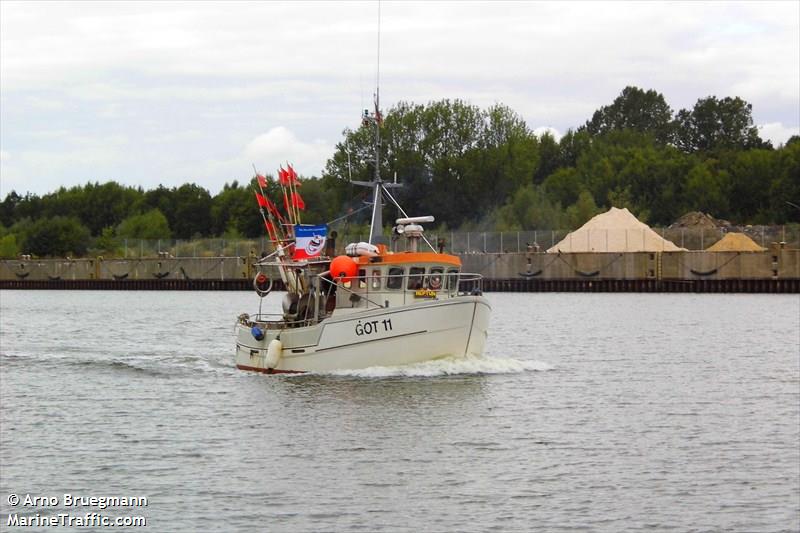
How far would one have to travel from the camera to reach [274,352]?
1647 inches

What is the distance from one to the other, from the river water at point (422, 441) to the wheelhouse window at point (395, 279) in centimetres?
251

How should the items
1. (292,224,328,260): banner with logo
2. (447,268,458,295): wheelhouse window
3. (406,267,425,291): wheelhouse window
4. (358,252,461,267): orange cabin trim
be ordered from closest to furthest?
(358,252,461,267): orange cabin trim, (406,267,425,291): wheelhouse window, (447,268,458,295): wheelhouse window, (292,224,328,260): banner with logo

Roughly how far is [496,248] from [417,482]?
9950 centimetres

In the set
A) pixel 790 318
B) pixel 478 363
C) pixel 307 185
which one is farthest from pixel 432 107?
pixel 478 363

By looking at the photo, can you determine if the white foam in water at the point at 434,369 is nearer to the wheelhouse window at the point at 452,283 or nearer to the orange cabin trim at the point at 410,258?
the wheelhouse window at the point at 452,283

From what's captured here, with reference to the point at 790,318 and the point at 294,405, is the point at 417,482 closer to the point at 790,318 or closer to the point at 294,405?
the point at 294,405

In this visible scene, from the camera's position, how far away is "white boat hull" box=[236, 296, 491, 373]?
39.5m

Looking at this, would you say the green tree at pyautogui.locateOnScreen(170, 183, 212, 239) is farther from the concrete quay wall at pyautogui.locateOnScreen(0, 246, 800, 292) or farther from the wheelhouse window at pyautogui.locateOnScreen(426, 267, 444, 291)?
the wheelhouse window at pyautogui.locateOnScreen(426, 267, 444, 291)

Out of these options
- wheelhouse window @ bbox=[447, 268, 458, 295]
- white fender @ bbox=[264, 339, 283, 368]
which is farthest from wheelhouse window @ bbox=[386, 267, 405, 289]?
white fender @ bbox=[264, 339, 283, 368]

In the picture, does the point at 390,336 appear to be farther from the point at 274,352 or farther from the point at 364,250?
the point at 274,352

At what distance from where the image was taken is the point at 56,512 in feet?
81.7

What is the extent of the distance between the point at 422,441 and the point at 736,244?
9142 centimetres

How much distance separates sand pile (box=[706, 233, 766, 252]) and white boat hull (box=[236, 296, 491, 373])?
80.4m

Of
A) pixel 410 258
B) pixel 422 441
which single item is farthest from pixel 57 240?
pixel 422 441
